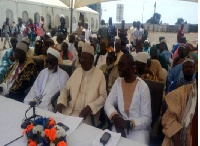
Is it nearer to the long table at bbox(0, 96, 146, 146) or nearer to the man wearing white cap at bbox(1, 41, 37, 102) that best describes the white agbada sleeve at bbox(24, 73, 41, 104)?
the man wearing white cap at bbox(1, 41, 37, 102)

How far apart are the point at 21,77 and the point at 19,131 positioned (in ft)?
5.47

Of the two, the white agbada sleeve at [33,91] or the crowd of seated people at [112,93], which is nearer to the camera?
the crowd of seated people at [112,93]

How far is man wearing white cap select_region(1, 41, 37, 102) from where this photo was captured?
133 inches

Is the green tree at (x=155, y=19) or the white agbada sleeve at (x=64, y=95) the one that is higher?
the green tree at (x=155, y=19)

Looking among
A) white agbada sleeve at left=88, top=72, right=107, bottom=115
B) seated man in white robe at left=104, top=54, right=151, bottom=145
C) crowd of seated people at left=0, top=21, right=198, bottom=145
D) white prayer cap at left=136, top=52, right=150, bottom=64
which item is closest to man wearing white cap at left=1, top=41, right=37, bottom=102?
crowd of seated people at left=0, top=21, right=198, bottom=145

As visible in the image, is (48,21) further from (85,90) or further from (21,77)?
(85,90)

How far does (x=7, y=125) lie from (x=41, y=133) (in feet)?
1.91

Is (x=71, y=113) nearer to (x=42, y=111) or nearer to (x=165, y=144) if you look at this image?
(x=42, y=111)

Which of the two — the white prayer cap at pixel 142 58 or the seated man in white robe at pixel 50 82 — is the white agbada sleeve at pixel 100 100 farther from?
the white prayer cap at pixel 142 58

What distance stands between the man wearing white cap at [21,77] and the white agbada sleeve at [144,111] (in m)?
1.82

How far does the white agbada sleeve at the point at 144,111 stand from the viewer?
238cm

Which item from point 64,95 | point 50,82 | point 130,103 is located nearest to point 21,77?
point 50,82

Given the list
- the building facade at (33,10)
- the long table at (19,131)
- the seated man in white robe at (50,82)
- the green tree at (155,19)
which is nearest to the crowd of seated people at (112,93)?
the seated man in white robe at (50,82)

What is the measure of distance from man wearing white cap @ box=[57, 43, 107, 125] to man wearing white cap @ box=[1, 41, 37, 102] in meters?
0.78
